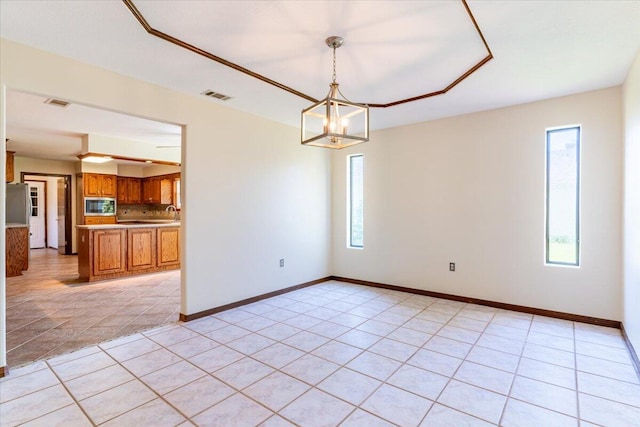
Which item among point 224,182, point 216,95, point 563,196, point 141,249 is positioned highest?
point 216,95

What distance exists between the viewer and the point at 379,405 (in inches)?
82.0

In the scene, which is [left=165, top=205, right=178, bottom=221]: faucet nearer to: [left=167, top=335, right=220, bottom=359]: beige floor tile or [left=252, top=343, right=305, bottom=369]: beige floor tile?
[left=167, top=335, right=220, bottom=359]: beige floor tile

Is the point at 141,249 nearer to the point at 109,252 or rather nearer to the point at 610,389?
the point at 109,252

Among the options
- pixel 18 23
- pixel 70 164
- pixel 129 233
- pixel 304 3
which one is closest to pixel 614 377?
pixel 304 3

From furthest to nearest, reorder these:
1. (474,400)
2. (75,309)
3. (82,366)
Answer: (75,309) < (82,366) < (474,400)

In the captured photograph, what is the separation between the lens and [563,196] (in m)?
3.72

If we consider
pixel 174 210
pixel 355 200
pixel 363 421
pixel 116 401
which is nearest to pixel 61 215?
pixel 174 210

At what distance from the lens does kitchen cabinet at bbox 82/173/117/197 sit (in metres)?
7.55

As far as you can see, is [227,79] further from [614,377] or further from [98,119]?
[614,377]

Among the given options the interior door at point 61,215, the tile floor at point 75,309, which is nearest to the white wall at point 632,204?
the tile floor at point 75,309

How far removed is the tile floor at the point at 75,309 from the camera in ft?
9.86

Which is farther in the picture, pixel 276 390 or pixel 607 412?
pixel 276 390

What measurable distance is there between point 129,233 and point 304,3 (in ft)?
17.9

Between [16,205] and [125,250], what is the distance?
114 inches
